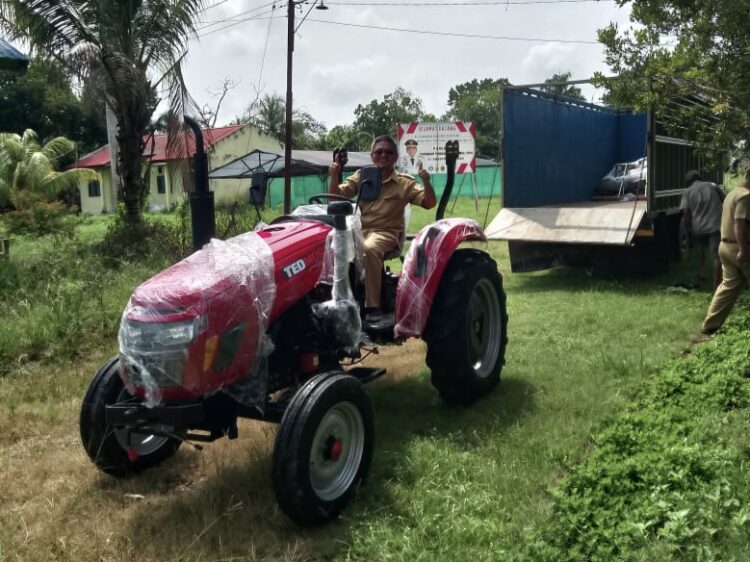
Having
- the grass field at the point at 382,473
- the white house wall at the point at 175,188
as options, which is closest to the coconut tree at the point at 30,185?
the grass field at the point at 382,473

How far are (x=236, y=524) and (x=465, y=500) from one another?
1.15 m

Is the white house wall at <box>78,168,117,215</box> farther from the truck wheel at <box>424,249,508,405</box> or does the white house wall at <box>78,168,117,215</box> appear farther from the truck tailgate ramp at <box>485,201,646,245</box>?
the truck wheel at <box>424,249,508,405</box>

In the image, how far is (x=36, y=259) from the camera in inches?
394

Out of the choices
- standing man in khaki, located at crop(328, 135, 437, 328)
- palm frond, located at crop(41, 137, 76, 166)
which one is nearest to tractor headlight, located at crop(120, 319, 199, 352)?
standing man in khaki, located at crop(328, 135, 437, 328)

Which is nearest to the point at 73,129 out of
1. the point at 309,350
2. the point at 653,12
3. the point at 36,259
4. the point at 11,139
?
the point at 11,139

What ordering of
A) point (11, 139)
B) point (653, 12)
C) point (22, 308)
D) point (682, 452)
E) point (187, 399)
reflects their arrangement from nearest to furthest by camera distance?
point (187, 399) < point (682, 452) < point (22, 308) < point (653, 12) < point (11, 139)

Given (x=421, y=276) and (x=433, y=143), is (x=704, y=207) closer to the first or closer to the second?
(x=421, y=276)

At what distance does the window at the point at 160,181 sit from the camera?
122ft

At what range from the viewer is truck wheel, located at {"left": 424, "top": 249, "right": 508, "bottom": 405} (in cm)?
502

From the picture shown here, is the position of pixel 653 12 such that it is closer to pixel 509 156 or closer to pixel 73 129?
pixel 509 156

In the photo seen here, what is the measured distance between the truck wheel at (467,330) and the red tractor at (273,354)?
16 millimetres

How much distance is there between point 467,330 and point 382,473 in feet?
4.31

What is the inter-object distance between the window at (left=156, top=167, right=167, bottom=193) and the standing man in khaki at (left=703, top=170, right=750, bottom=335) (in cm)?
3306

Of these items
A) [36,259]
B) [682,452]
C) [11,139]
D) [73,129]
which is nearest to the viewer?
[682,452]
